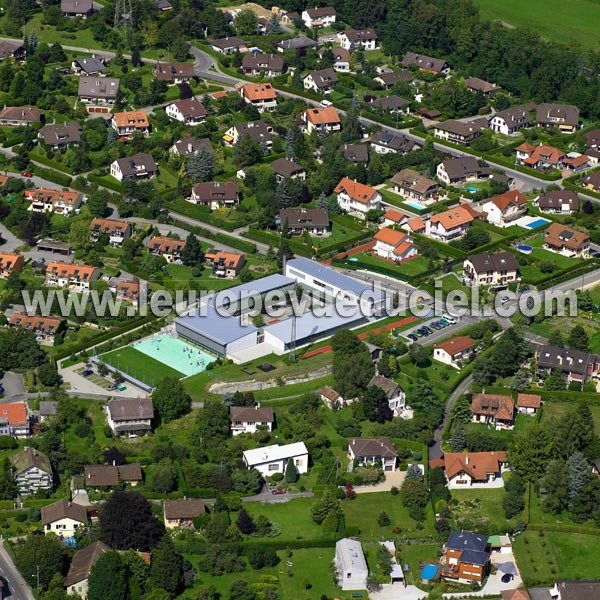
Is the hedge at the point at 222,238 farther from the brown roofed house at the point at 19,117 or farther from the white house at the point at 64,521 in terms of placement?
the white house at the point at 64,521

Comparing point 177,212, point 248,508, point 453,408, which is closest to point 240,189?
point 177,212

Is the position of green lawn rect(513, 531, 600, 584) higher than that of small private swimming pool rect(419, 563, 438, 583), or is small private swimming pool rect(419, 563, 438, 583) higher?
Answer: green lawn rect(513, 531, 600, 584)

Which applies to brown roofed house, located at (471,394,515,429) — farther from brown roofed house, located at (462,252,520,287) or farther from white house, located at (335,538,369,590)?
brown roofed house, located at (462,252,520,287)

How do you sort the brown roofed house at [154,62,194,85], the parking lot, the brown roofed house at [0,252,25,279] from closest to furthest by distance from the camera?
the parking lot → the brown roofed house at [0,252,25,279] → the brown roofed house at [154,62,194,85]

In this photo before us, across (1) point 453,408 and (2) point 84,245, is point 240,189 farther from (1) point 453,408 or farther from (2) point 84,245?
(1) point 453,408

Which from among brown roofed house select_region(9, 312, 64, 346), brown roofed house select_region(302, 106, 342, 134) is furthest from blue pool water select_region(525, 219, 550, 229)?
brown roofed house select_region(9, 312, 64, 346)

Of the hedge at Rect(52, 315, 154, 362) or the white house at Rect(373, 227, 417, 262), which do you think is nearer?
the hedge at Rect(52, 315, 154, 362)
